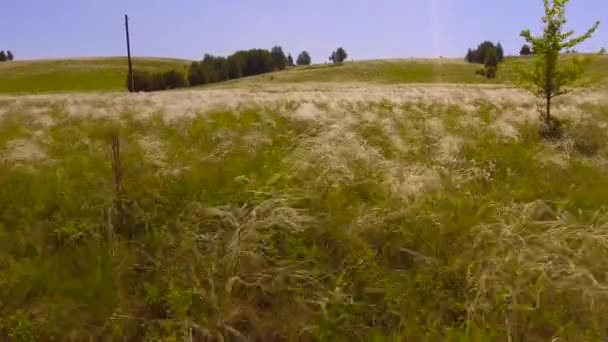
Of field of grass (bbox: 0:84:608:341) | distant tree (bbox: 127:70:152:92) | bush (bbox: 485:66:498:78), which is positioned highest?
distant tree (bbox: 127:70:152:92)

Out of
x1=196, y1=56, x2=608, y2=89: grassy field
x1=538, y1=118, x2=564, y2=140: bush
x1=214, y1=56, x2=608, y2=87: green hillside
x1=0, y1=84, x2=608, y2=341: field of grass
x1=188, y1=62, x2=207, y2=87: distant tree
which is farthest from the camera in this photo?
x1=188, y1=62, x2=207, y2=87: distant tree

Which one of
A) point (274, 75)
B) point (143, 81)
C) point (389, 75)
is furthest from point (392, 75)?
point (143, 81)

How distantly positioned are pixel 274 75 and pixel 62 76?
4569 centimetres

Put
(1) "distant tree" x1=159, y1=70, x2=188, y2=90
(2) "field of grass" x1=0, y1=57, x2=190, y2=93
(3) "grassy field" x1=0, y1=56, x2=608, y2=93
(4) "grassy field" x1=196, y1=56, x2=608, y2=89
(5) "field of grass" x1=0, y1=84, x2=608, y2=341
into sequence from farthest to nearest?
(2) "field of grass" x1=0, y1=57, x2=190, y2=93
(1) "distant tree" x1=159, y1=70, x2=188, y2=90
(3) "grassy field" x1=0, y1=56, x2=608, y2=93
(4) "grassy field" x1=196, y1=56, x2=608, y2=89
(5) "field of grass" x1=0, y1=84, x2=608, y2=341

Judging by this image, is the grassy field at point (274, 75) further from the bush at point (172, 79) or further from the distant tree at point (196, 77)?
the distant tree at point (196, 77)

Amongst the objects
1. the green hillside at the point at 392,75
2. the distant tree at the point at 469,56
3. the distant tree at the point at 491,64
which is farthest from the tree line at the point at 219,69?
the distant tree at the point at 491,64

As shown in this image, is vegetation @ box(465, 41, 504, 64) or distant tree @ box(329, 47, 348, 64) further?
distant tree @ box(329, 47, 348, 64)

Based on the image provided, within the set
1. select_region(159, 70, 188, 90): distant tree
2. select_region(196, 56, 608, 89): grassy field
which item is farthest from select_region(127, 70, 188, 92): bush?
select_region(196, 56, 608, 89): grassy field

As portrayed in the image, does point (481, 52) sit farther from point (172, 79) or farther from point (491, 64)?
point (172, 79)

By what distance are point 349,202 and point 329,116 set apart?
6.48 meters

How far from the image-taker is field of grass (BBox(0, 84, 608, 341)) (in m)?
3.81

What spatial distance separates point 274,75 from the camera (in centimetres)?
7819

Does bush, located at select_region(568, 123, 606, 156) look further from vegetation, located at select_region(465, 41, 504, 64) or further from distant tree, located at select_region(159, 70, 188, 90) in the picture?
vegetation, located at select_region(465, 41, 504, 64)

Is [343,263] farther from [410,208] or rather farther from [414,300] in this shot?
[410,208]
